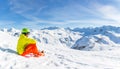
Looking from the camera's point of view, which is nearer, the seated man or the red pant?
the red pant

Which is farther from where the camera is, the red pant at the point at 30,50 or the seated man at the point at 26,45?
the seated man at the point at 26,45

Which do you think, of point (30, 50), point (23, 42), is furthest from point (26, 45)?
point (30, 50)

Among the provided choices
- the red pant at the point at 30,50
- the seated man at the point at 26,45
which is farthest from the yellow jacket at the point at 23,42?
the red pant at the point at 30,50

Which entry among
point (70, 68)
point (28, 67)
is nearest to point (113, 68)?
point (70, 68)

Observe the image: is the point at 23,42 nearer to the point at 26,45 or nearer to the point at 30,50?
the point at 26,45

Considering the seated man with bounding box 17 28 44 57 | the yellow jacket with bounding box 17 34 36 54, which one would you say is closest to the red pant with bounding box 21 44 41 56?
the seated man with bounding box 17 28 44 57

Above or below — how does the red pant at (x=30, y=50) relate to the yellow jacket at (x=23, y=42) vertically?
below

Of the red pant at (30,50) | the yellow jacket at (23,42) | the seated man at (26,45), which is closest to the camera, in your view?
the red pant at (30,50)

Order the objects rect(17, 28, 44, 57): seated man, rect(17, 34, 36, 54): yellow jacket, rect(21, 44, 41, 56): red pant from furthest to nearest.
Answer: rect(17, 34, 36, 54): yellow jacket
rect(17, 28, 44, 57): seated man
rect(21, 44, 41, 56): red pant

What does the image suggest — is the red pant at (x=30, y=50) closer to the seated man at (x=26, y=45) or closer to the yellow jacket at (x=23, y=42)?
the seated man at (x=26, y=45)

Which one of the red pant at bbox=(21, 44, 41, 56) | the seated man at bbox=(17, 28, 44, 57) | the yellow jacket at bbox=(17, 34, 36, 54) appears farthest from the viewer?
the yellow jacket at bbox=(17, 34, 36, 54)

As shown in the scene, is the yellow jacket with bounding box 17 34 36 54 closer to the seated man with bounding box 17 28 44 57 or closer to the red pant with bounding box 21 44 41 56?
the seated man with bounding box 17 28 44 57

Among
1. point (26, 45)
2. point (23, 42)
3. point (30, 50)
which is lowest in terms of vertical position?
point (30, 50)

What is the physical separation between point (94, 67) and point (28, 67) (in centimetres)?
319
